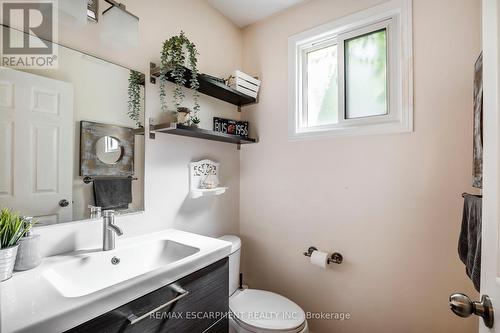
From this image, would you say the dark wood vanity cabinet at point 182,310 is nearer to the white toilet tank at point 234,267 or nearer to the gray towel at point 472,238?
the white toilet tank at point 234,267

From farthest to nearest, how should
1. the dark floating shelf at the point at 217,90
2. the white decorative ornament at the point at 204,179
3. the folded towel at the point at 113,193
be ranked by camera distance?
the white decorative ornament at the point at 204,179 → the dark floating shelf at the point at 217,90 → the folded towel at the point at 113,193

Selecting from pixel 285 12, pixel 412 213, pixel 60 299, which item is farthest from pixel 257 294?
pixel 285 12

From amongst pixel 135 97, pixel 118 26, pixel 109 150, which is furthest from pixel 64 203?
pixel 118 26

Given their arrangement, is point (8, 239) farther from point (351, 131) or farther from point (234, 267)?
point (351, 131)

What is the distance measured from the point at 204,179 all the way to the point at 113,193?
0.60 metres

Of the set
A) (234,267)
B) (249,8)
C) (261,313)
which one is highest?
(249,8)

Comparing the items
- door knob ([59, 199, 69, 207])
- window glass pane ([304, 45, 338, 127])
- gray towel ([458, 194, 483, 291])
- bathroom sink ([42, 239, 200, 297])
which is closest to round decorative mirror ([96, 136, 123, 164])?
door knob ([59, 199, 69, 207])

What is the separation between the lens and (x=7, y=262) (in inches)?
30.6

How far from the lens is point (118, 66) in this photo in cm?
125

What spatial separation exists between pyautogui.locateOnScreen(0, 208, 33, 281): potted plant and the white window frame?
1.53 m

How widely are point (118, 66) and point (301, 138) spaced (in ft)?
3.99

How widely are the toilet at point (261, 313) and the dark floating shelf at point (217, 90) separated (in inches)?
43.6

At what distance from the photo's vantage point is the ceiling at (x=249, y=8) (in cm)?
176

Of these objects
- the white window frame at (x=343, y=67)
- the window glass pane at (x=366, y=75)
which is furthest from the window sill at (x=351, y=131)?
the window glass pane at (x=366, y=75)
